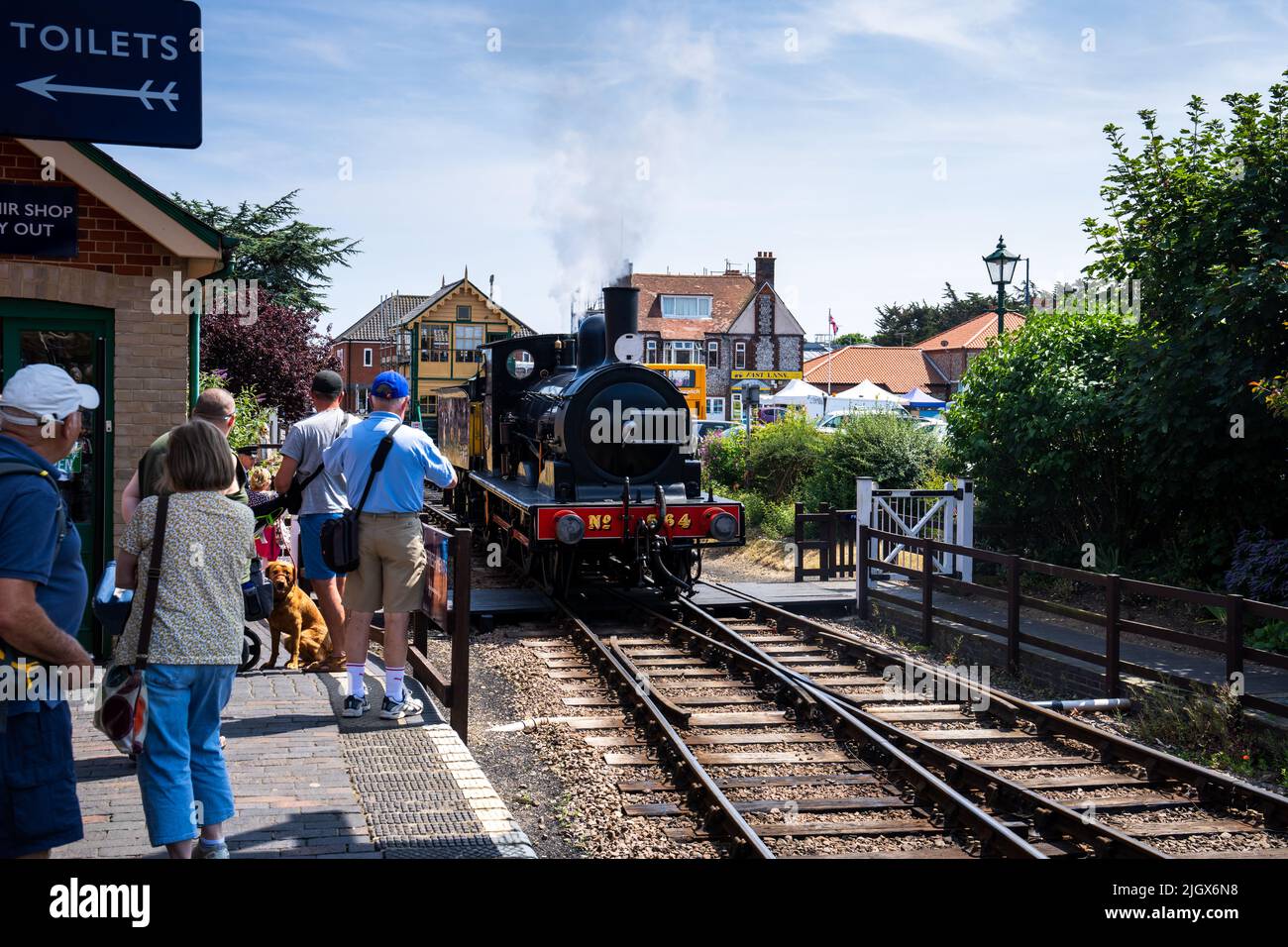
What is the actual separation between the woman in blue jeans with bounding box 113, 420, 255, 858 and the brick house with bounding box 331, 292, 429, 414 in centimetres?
5604

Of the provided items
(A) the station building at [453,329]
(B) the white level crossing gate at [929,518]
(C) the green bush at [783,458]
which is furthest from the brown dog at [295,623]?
(A) the station building at [453,329]

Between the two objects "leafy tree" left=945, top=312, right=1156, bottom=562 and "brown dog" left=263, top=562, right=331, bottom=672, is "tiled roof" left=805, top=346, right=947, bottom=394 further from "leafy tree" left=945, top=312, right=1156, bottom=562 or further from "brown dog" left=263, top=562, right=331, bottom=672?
"brown dog" left=263, top=562, right=331, bottom=672

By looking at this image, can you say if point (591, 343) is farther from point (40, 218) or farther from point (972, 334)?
point (972, 334)

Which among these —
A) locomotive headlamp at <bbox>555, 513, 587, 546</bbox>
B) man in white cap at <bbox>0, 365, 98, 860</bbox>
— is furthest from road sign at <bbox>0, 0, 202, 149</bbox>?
locomotive headlamp at <bbox>555, 513, 587, 546</bbox>

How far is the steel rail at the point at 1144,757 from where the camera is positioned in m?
6.45

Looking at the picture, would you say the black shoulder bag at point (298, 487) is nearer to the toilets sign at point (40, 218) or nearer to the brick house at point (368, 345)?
the toilets sign at point (40, 218)

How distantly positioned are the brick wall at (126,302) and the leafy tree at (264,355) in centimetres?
1523

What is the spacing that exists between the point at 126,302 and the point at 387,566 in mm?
2757

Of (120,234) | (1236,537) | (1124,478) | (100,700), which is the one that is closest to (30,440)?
(100,700)

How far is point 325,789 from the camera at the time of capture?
17.8 ft

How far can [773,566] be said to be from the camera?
17.1 m

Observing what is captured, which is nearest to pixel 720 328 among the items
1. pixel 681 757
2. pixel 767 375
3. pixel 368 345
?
pixel 767 375

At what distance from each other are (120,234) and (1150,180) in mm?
10216

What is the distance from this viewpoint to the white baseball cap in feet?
11.2
